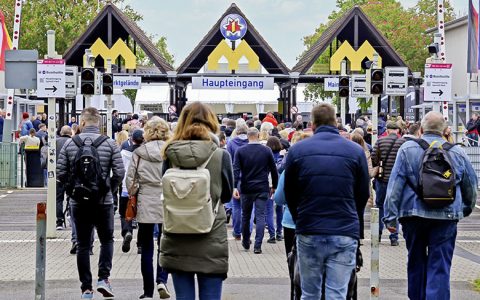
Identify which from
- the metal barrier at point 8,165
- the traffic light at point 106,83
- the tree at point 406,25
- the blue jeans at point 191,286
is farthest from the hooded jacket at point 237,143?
the tree at point 406,25

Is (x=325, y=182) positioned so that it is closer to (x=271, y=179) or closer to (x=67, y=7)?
(x=271, y=179)

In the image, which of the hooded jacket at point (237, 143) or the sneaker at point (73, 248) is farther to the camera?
the hooded jacket at point (237, 143)

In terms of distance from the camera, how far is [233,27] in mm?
44531

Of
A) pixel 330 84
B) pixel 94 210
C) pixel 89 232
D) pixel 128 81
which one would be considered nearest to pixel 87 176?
pixel 94 210

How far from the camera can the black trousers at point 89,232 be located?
36.2 feet

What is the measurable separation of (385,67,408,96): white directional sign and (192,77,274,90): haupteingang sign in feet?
67.7

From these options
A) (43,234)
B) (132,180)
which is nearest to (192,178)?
(43,234)

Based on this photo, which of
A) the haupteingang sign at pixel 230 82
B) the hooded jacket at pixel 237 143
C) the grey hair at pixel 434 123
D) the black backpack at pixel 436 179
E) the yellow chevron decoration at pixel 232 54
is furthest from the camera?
the yellow chevron decoration at pixel 232 54

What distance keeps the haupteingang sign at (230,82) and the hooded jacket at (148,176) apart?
29684 mm

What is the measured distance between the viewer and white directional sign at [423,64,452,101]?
17.9 meters

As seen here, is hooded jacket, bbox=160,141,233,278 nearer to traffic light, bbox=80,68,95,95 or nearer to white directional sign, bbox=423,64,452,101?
white directional sign, bbox=423,64,452,101

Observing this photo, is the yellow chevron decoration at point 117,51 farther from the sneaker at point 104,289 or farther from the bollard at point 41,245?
the bollard at point 41,245

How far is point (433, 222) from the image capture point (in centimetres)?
963

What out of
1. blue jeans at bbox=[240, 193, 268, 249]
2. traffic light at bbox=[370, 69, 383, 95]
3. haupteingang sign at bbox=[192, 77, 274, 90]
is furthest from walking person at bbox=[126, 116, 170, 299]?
haupteingang sign at bbox=[192, 77, 274, 90]
